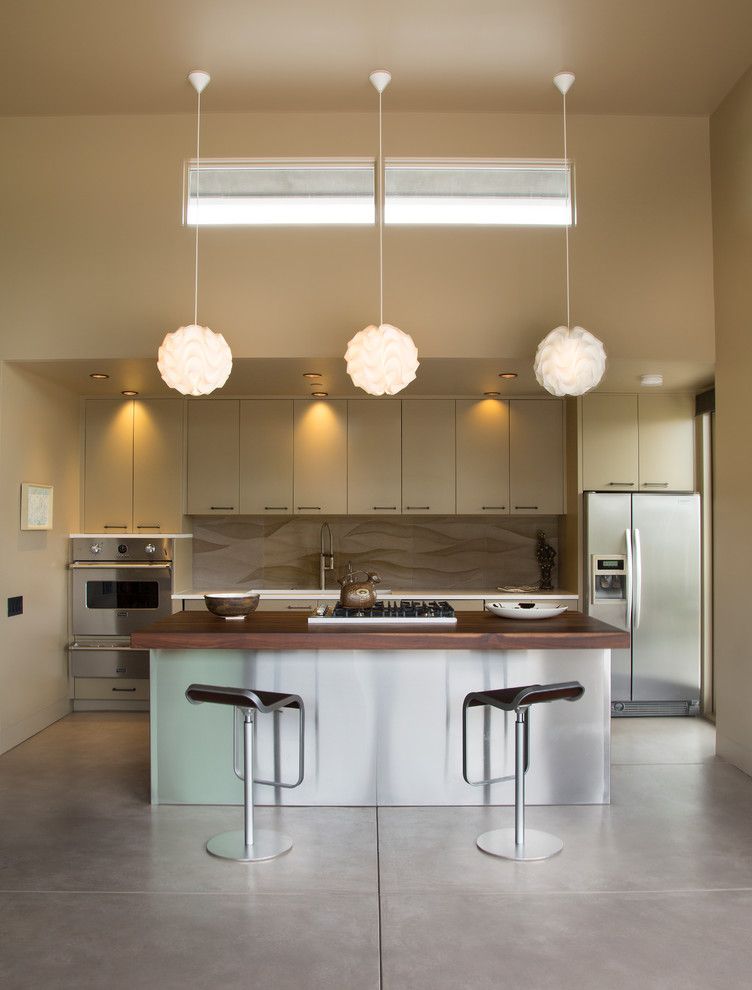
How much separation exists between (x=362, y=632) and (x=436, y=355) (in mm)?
1846

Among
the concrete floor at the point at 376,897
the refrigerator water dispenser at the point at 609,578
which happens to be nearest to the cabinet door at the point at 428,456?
the refrigerator water dispenser at the point at 609,578

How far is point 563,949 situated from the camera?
269 cm

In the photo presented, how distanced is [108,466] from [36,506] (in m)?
0.91

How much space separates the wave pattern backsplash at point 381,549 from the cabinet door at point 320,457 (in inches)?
13.4

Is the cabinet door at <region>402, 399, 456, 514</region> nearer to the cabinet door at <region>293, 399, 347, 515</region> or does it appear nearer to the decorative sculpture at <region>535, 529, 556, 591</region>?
the cabinet door at <region>293, 399, 347, 515</region>

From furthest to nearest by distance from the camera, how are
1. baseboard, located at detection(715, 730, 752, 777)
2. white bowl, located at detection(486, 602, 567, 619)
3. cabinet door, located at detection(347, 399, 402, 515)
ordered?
cabinet door, located at detection(347, 399, 402, 515)
baseboard, located at detection(715, 730, 752, 777)
white bowl, located at detection(486, 602, 567, 619)

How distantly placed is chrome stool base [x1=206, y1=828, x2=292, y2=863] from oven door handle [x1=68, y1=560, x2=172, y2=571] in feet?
8.74

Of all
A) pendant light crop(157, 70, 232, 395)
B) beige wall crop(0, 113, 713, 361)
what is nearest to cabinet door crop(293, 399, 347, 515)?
beige wall crop(0, 113, 713, 361)

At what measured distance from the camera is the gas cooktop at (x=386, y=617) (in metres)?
4.03

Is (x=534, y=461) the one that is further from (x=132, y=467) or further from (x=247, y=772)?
(x=247, y=772)

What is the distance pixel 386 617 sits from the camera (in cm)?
412

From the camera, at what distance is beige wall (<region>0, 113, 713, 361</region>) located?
16.3 ft

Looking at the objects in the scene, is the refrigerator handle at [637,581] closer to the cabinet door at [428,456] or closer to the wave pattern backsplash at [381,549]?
the wave pattern backsplash at [381,549]

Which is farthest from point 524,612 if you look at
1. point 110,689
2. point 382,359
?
point 110,689
